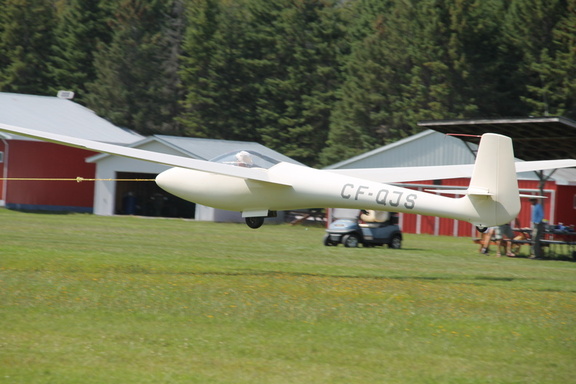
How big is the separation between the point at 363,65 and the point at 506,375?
159ft

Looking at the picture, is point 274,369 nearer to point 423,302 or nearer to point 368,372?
point 368,372

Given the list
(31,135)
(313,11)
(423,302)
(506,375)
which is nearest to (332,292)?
(423,302)

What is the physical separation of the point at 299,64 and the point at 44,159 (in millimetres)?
23138


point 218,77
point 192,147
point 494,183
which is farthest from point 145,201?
point 494,183

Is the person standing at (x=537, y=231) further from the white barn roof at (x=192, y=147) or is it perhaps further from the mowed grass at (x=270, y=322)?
the white barn roof at (x=192, y=147)

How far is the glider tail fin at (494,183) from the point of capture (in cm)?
1386

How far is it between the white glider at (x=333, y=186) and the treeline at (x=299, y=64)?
114 feet

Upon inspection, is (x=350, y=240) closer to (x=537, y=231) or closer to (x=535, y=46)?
(x=537, y=231)

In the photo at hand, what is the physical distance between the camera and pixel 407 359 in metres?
10.3

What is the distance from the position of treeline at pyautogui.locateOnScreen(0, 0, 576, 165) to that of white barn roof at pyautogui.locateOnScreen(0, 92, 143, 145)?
13356mm

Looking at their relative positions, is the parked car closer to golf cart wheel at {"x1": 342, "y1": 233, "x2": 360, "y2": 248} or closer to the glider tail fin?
golf cart wheel at {"x1": 342, "y1": 233, "x2": 360, "y2": 248}

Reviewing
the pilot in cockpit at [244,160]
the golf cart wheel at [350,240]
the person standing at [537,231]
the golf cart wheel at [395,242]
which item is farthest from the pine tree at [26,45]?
the pilot in cockpit at [244,160]

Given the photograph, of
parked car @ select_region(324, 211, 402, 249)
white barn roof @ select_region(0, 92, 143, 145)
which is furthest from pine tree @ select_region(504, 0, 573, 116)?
parked car @ select_region(324, 211, 402, 249)

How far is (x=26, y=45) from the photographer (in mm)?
70250
